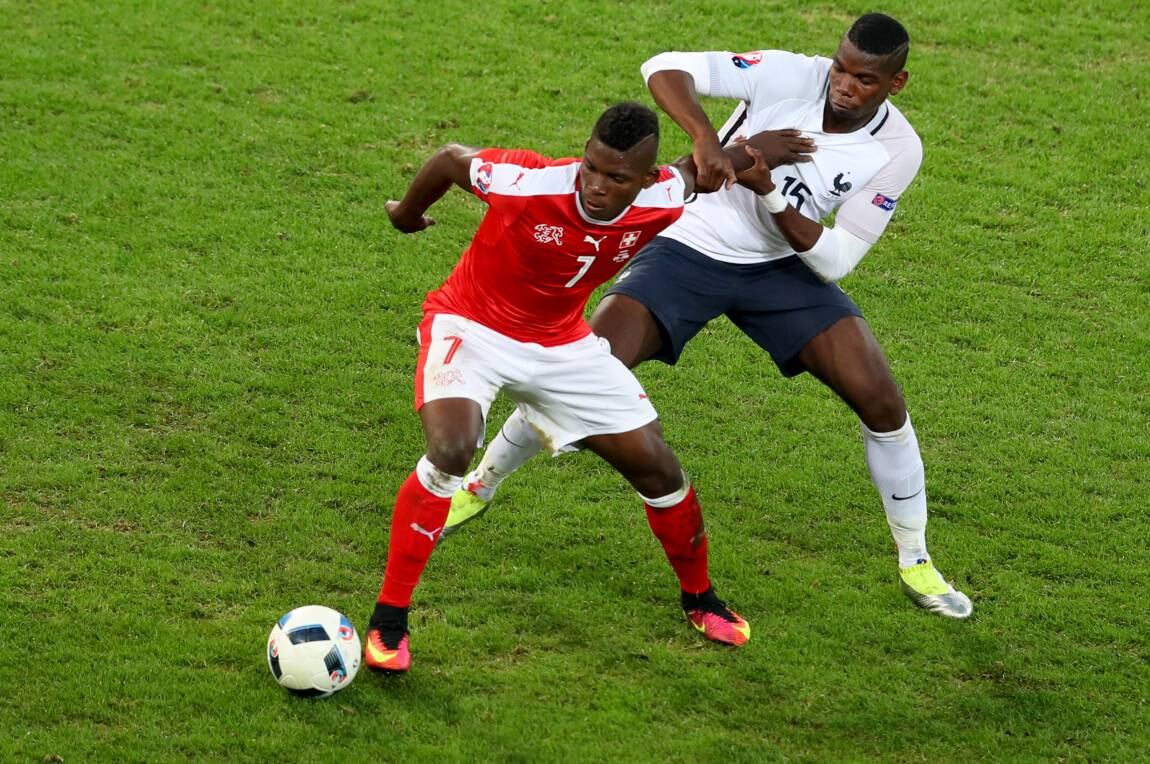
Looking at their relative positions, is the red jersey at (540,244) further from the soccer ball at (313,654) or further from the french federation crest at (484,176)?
the soccer ball at (313,654)

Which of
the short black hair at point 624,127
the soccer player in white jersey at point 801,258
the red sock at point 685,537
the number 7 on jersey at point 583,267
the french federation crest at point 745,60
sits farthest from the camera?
the french federation crest at point 745,60

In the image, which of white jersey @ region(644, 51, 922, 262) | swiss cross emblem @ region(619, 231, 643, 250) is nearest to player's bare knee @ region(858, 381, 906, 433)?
white jersey @ region(644, 51, 922, 262)

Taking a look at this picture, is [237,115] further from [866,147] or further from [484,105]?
[866,147]

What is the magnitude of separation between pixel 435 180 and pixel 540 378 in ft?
3.09

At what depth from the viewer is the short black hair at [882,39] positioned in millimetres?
6785

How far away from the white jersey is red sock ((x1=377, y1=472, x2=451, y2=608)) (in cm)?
194

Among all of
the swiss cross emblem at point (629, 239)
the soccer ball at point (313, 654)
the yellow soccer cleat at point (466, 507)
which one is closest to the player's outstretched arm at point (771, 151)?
the swiss cross emblem at point (629, 239)

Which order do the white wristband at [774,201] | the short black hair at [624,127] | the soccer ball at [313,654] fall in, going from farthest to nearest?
the white wristband at [774,201]
the soccer ball at [313,654]
the short black hair at [624,127]

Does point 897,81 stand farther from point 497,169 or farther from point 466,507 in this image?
point 466,507

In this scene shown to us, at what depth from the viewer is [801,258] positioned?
7.15 m

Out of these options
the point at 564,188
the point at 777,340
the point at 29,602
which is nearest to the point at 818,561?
the point at 777,340

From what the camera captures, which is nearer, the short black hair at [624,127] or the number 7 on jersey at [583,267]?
the short black hair at [624,127]

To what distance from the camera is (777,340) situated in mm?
7340

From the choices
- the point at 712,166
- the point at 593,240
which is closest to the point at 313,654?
the point at 593,240
